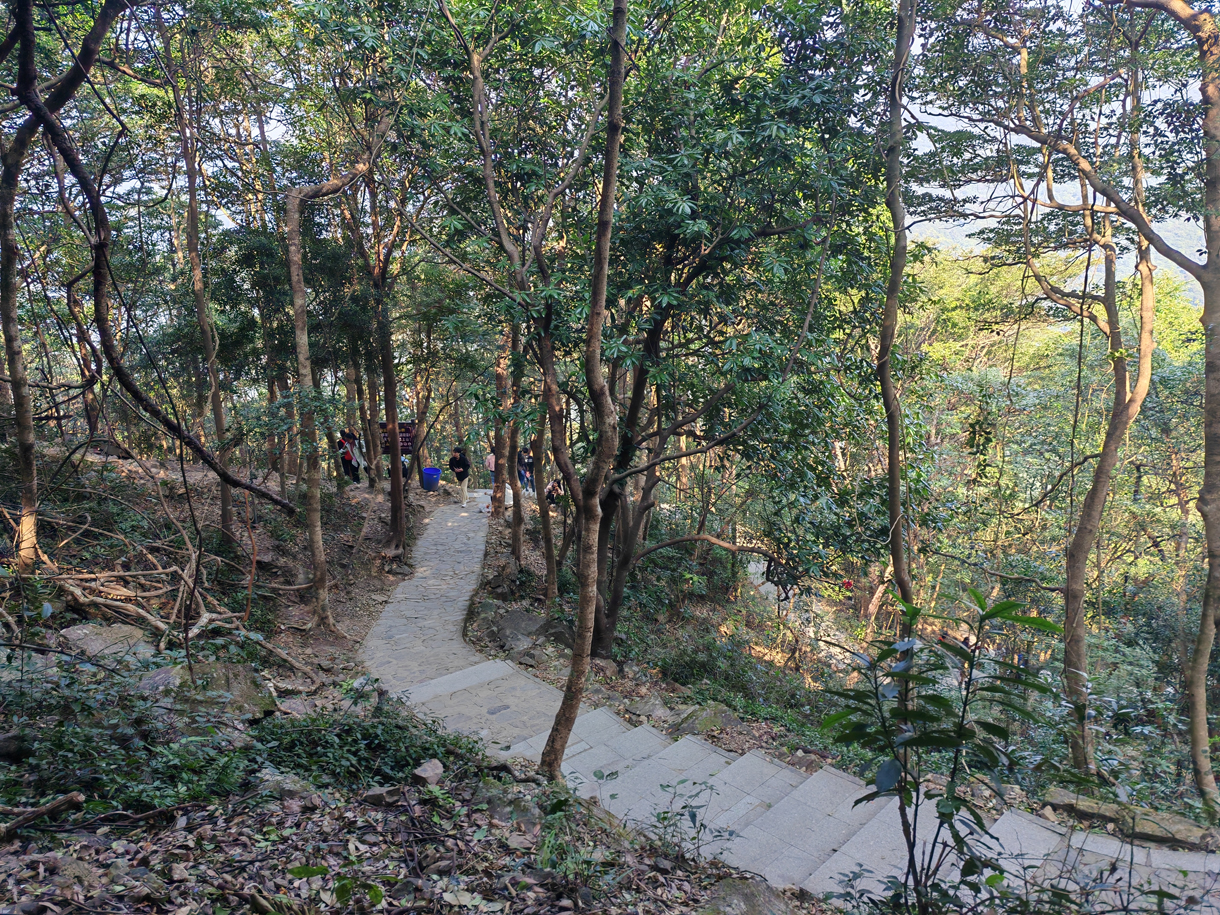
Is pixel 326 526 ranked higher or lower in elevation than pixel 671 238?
lower

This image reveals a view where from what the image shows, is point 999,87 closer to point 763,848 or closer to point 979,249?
point 979,249

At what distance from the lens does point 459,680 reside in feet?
24.2

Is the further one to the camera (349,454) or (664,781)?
(349,454)

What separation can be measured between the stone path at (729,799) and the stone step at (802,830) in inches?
0.4

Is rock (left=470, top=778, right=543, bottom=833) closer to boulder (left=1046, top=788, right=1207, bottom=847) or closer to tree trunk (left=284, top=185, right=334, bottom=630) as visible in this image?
boulder (left=1046, top=788, right=1207, bottom=847)

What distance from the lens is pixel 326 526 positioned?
431 inches

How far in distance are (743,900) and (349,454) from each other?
12319mm

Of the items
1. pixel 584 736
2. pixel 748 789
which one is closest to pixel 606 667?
pixel 584 736

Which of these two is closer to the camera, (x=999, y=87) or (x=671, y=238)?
(x=671, y=238)

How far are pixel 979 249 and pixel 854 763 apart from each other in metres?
7.84

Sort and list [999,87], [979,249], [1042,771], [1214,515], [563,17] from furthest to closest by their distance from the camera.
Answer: [979,249] < [999,87] < [1214,515] < [563,17] < [1042,771]

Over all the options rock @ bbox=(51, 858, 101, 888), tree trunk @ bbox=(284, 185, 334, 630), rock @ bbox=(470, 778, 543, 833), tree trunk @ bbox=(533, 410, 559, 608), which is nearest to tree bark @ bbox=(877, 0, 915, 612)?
rock @ bbox=(470, 778, 543, 833)

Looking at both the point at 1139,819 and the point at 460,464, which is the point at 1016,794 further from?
the point at 460,464

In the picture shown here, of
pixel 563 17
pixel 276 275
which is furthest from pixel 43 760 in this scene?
pixel 276 275
